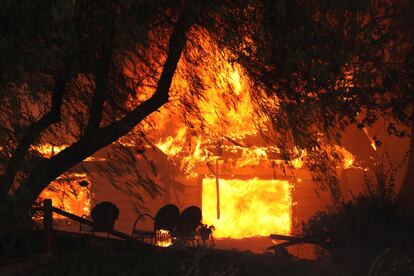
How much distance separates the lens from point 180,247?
9.05 metres

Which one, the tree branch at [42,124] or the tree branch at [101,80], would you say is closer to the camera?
the tree branch at [42,124]

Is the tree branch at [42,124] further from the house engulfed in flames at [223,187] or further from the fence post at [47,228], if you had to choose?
the house engulfed in flames at [223,187]

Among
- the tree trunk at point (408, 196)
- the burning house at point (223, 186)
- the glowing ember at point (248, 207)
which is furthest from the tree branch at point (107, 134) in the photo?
the glowing ember at point (248, 207)

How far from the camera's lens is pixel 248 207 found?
60.3 feet

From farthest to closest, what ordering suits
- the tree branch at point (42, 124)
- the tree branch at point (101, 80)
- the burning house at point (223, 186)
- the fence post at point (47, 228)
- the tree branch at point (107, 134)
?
the burning house at point (223, 186) < the fence post at point (47, 228) < the tree branch at point (107, 134) < the tree branch at point (101, 80) < the tree branch at point (42, 124)

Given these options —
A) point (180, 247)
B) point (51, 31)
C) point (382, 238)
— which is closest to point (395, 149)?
point (382, 238)

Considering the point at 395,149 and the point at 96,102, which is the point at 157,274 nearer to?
the point at 96,102

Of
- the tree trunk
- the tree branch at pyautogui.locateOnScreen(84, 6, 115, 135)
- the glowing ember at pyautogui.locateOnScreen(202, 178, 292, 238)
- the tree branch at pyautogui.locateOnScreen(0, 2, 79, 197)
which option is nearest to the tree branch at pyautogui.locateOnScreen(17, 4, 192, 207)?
the tree branch at pyautogui.locateOnScreen(84, 6, 115, 135)

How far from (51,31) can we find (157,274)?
3.08 m

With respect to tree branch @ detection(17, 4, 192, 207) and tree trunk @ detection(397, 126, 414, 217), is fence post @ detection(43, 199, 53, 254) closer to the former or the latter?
tree branch @ detection(17, 4, 192, 207)

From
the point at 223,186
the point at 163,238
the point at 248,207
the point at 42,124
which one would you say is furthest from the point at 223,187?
the point at 42,124

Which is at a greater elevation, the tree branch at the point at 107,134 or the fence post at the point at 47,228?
the tree branch at the point at 107,134

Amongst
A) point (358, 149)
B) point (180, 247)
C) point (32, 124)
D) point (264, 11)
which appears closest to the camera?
point (32, 124)

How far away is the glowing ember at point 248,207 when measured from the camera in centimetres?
1808
